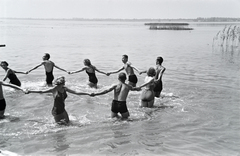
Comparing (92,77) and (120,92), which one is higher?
(120,92)

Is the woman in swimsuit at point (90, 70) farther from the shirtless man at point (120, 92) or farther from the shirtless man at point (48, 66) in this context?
the shirtless man at point (120, 92)

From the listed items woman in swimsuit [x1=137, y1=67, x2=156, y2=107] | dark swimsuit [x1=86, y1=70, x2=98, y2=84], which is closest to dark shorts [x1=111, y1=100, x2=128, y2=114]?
woman in swimsuit [x1=137, y1=67, x2=156, y2=107]

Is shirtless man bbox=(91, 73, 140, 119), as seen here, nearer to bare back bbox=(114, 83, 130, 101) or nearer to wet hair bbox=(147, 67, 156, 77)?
bare back bbox=(114, 83, 130, 101)

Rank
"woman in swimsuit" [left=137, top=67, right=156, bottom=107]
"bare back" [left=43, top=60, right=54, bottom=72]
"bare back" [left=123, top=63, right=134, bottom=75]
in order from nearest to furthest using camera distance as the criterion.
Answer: "woman in swimsuit" [left=137, top=67, right=156, bottom=107] < "bare back" [left=123, top=63, right=134, bottom=75] < "bare back" [left=43, top=60, right=54, bottom=72]

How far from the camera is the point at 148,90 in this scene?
952cm

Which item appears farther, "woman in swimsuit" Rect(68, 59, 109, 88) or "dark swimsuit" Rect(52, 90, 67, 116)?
"woman in swimsuit" Rect(68, 59, 109, 88)

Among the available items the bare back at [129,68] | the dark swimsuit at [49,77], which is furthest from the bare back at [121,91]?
the dark swimsuit at [49,77]

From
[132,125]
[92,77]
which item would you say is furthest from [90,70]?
[132,125]

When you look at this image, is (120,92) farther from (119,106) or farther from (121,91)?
(119,106)

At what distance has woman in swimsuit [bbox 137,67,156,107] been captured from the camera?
9305 millimetres

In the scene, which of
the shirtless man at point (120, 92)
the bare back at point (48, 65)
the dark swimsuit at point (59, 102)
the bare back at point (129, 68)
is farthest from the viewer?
the bare back at point (48, 65)

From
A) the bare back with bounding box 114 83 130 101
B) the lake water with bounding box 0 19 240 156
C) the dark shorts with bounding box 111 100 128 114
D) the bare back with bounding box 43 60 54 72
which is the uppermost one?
the bare back with bounding box 43 60 54 72

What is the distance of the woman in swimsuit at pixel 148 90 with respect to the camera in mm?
9305

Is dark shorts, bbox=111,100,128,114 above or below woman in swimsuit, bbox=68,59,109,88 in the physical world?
below
